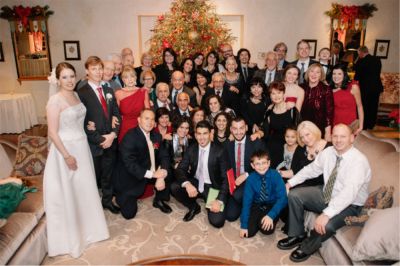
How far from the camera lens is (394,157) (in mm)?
2887

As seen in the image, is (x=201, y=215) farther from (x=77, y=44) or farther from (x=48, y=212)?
(x=77, y=44)

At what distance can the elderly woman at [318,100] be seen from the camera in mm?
3881

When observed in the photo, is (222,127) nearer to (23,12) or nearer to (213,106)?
(213,106)

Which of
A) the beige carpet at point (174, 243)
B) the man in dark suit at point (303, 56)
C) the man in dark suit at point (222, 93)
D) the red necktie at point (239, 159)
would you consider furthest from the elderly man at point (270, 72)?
the beige carpet at point (174, 243)

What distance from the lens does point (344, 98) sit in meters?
3.98

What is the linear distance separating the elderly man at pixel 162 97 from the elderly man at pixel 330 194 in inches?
75.8

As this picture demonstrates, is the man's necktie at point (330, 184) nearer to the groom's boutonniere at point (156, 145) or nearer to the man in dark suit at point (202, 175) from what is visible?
the man in dark suit at point (202, 175)

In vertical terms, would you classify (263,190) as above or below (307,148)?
below

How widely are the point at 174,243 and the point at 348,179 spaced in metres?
1.65

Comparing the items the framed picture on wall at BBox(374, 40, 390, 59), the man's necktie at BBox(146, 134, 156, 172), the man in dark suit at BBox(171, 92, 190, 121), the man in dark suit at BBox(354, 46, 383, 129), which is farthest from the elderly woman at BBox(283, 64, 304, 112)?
the framed picture on wall at BBox(374, 40, 390, 59)

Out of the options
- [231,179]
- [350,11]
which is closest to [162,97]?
[231,179]

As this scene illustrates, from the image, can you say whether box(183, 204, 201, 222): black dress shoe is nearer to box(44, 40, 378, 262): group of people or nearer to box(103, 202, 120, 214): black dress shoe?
box(44, 40, 378, 262): group of people

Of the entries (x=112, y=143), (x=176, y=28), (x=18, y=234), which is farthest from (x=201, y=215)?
(x=176, y=28)

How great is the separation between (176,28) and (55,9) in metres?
3.09
